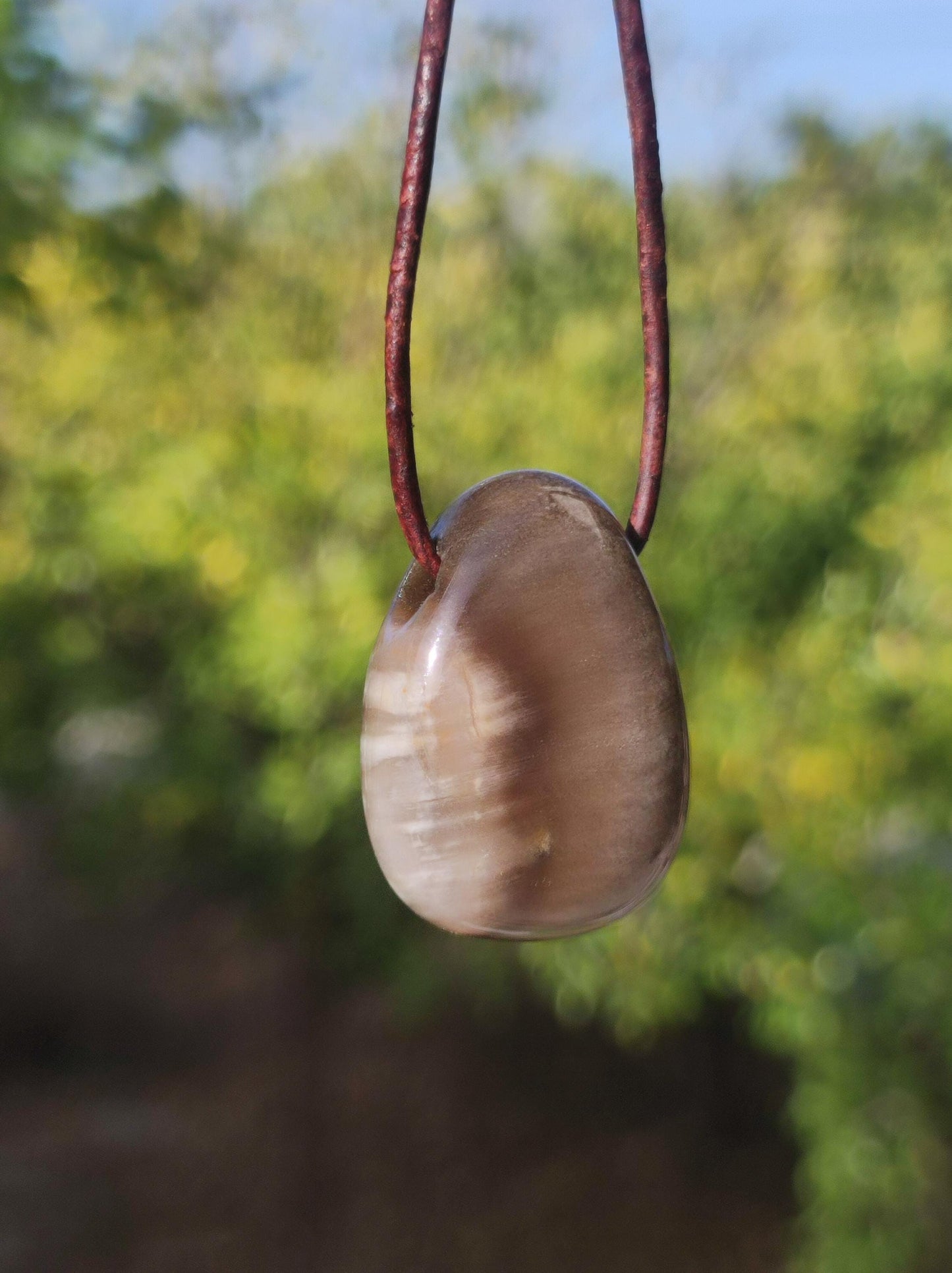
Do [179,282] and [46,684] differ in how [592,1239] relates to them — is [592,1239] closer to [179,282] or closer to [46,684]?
[46,684]

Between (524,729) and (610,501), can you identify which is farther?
(610,501)

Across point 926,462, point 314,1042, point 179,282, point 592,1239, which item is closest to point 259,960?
point 314,1042

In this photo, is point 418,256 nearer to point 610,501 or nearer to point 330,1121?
point 610,501

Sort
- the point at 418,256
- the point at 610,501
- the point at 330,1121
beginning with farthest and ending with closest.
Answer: the point at 330,1121
the point at 610,501
the point at 418,256

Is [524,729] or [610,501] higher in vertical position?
[524,729]

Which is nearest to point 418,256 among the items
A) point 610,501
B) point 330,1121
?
point 610,501

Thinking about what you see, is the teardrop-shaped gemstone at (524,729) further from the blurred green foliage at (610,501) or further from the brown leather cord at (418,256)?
the blurred green foliage at (610,501)

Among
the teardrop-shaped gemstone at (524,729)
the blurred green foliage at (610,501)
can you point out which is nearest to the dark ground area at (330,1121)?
the blurred green foliage at (610,501)
